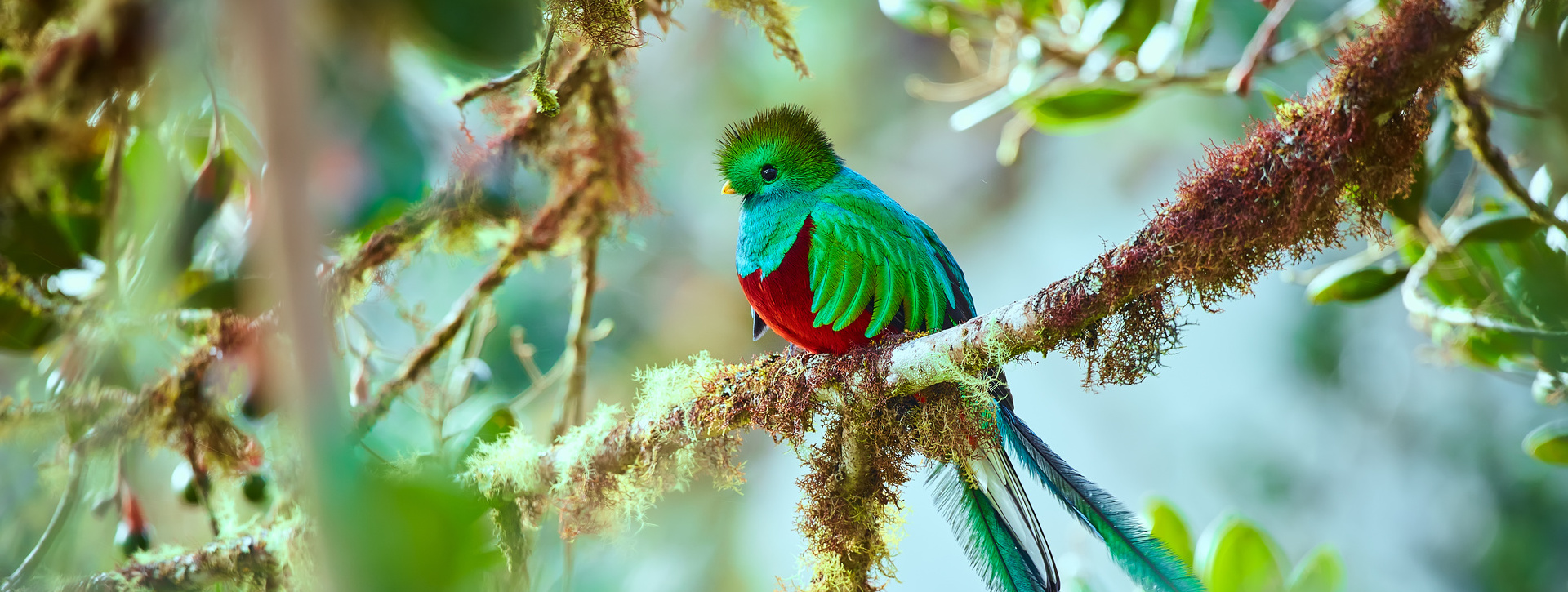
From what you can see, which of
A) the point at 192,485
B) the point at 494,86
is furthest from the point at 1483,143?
the point at 192,485

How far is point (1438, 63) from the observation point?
3.31 feet

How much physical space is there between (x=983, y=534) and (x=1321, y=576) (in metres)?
0.96

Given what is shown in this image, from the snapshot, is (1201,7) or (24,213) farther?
(1201,7)

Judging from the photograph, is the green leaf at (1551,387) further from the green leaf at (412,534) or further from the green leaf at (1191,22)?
the green leaf at (412,534)

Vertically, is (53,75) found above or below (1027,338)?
above

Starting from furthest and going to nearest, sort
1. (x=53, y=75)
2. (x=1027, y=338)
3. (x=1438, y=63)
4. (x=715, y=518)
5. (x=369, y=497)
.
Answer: (x=715, y=518) < (x=53, y=75) < (x=1027, y=338) < (x=1438, y=63) < (x=369, y=497)

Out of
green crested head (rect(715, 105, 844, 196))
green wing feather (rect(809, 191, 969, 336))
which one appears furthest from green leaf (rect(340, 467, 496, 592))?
green crested head (rect(715, 105, 844, 196))

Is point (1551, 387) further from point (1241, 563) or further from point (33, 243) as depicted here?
point (33, 243)

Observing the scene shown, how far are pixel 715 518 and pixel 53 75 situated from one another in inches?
135

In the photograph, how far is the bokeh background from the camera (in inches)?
83.0

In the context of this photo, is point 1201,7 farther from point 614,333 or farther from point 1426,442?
point 1426,442

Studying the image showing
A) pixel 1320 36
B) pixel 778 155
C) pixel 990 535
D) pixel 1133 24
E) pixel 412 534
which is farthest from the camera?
pixel 1133 24

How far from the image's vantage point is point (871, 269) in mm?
1469

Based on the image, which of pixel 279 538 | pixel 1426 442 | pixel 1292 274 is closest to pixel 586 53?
pixel 279 538
